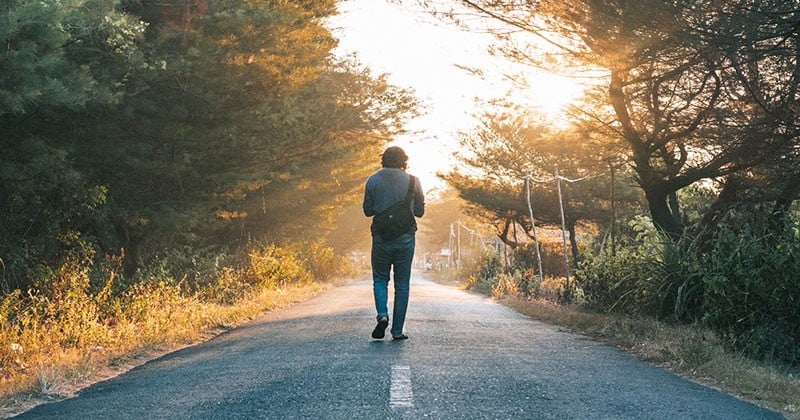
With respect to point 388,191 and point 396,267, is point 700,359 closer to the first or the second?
point 396,267

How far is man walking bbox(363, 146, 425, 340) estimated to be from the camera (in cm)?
920

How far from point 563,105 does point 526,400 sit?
831 cm

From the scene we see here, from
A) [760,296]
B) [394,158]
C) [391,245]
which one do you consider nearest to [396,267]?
[391,245]

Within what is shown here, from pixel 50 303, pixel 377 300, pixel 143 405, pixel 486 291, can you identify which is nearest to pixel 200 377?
pixel 143 405

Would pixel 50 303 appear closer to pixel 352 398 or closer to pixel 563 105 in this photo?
pixel 352 398

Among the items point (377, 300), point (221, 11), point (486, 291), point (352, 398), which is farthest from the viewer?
point (486, 291)

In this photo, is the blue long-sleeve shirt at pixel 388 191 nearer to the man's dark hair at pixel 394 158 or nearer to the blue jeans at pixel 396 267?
the man's dark hair at pixel 394 158

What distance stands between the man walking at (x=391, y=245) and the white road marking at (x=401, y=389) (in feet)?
7.66

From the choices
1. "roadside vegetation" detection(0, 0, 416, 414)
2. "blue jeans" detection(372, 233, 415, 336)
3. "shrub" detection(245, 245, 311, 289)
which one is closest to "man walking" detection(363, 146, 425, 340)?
"blue jeans" detection(372, 233, 415, 336)

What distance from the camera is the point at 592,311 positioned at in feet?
45.9

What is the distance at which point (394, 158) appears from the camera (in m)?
9.41

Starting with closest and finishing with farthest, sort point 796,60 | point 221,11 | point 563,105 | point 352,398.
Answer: point 352,398 → point 796,60 → point 221,11 → point 563,105

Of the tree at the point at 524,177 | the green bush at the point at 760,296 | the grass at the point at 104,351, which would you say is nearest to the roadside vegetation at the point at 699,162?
the green bush at the point at 760,296

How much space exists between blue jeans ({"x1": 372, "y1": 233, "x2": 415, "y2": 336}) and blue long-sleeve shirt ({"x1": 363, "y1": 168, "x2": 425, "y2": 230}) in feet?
0.95
